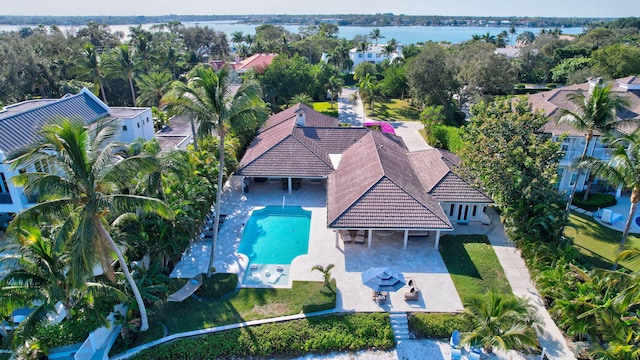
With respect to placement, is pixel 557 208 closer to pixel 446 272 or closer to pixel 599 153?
pixel 446 272

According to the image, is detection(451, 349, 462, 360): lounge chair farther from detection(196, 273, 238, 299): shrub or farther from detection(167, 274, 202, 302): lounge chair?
detection(167, 274, 202, 302): lounge chair

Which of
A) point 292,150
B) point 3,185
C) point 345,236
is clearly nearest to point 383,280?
point 345,236

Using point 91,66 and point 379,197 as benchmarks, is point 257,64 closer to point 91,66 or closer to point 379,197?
point 91,66

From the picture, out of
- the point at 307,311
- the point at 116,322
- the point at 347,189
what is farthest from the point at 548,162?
the point at 116,322

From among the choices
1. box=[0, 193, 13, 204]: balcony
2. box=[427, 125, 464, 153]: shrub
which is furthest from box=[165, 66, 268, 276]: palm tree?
box=[427, 125, 464, 153]: shrub

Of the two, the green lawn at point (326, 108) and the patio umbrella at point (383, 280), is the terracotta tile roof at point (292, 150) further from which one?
the green lawn at point (326, 108)

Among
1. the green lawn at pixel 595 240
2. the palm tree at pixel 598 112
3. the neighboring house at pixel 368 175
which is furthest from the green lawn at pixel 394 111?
the palm tree at pixel 598 112
